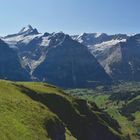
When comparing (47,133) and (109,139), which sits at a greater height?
(47,133)

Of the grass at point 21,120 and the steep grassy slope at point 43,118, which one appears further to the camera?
the steep grassy slope at point 43,118

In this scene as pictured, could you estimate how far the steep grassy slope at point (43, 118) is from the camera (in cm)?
8665

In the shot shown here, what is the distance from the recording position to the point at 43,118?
10800cm

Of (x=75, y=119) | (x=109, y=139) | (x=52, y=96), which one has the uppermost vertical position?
(x=52, y=96)

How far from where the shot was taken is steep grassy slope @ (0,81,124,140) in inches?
3411

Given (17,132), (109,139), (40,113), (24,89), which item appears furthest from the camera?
(109,139)

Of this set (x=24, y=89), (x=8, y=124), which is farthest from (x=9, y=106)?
(x=24, y=89)

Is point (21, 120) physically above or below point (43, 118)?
above

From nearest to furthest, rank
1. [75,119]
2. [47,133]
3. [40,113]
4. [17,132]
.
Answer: [17,132] < [47,133] < [40,113] < [75,119]

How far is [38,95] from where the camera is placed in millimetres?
157625

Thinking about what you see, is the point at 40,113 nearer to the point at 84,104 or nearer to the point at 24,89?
the point at 24,89

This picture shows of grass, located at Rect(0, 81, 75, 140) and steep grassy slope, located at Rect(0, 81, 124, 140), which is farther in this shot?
steep grassy slope, located at Rect(0, 81, 124, 140)

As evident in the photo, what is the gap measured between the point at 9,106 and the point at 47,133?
38.4ft

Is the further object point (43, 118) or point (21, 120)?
point (43, 118)
